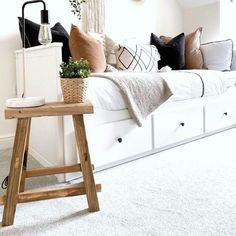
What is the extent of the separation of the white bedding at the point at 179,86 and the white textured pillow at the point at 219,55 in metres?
0.24

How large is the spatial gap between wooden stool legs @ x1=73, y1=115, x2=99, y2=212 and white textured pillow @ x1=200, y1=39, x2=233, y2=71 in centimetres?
213

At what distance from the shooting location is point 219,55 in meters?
3.00

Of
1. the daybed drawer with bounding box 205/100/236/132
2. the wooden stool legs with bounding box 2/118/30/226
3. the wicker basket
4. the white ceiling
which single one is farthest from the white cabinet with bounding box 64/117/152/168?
the white ceiling

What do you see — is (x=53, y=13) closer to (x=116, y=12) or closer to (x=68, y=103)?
(x=116, y=12)

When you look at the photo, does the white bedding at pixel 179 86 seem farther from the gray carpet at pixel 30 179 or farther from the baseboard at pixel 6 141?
the baseboard at pixel 6 141

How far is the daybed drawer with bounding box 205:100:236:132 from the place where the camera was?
258 centimetres

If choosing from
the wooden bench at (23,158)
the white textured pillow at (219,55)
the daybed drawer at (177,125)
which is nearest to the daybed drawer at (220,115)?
the daybed drawer at (177,125)

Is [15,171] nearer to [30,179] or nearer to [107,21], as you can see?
[30,179]

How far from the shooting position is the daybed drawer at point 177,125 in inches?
84.6

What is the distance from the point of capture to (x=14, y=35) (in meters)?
2.38

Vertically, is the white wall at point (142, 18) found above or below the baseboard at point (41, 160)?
above

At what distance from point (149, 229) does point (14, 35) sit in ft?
6.24

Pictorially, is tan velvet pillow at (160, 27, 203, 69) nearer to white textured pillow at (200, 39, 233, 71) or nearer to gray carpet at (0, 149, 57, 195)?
white textured pillow at (200, 39, 233, 71)

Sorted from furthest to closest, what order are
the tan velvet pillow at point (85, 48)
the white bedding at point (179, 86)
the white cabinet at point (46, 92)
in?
the tan velvet pillow at point (85, 48) < the white bedding at point (179, 86) < the white cabinet at point (46, 92)
